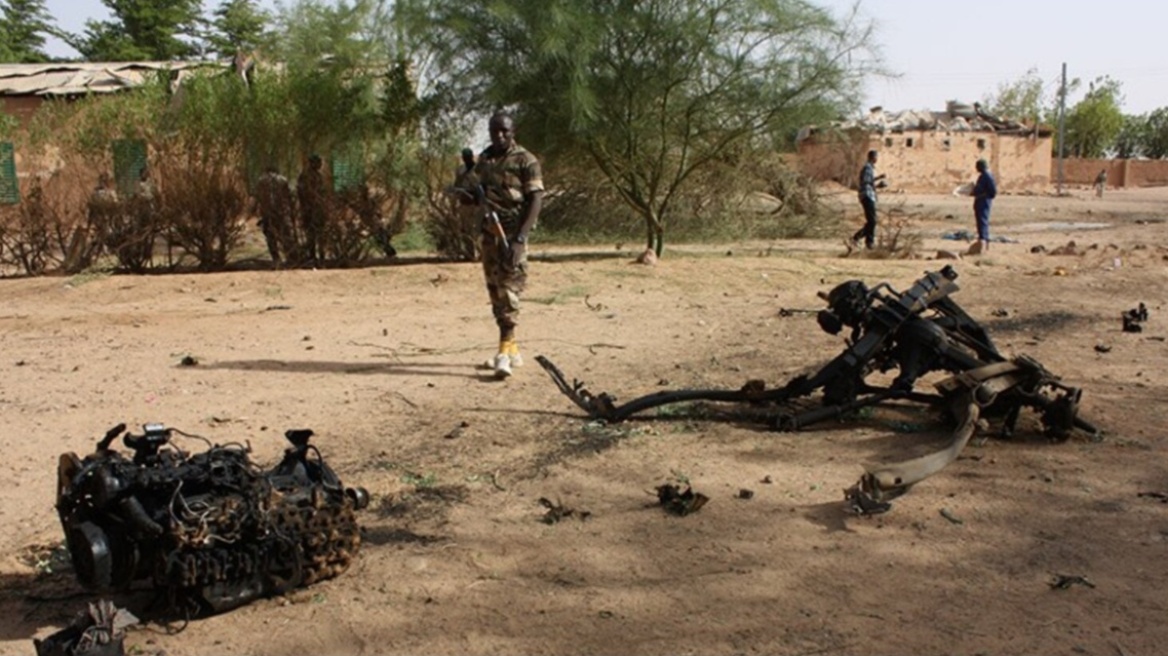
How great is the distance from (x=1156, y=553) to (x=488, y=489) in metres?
2.60

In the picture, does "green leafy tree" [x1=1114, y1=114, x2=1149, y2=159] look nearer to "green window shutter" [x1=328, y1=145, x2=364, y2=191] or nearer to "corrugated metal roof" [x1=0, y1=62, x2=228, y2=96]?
"corrugated metal roof" [x1=0, y1=62, x2=228, y2=96]

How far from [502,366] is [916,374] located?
2796mm

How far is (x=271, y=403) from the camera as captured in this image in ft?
20.8

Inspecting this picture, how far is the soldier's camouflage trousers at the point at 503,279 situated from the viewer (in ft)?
23.5

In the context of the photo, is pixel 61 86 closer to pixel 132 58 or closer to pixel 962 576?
pixel 132 58

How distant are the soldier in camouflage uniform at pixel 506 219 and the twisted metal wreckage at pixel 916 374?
165 centimetres

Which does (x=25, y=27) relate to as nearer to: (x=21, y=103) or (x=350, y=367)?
(x=21, y=103)

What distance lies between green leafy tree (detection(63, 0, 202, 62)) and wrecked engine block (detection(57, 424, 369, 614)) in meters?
40.1

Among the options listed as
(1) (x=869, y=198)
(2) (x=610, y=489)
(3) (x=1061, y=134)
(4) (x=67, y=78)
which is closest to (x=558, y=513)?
(2) (x=610, y=489)

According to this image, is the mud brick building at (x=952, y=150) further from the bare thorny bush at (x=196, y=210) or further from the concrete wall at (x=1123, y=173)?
the bare thorny bush at (x=196, y=210)

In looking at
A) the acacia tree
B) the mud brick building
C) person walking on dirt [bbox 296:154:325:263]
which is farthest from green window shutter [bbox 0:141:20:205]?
the mud brick building

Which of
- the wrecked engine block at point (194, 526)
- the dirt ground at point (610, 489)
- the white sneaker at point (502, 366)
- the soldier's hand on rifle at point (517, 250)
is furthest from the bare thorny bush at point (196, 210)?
the wrecked engine block at point (194, 526)

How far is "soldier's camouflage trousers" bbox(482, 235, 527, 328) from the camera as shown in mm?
7172

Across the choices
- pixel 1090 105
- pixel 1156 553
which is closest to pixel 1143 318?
pixel 1156 553
